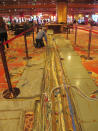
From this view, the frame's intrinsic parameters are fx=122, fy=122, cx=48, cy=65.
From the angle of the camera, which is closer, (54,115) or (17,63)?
(54,115)

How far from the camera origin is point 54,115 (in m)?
1.93

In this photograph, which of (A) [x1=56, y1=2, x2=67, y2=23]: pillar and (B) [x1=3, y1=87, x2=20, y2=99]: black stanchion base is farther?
(A) [x1=56, y1=2, x2=67, y2=23]: pillar

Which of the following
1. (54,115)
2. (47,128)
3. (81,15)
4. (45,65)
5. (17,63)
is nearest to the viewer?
(47,128)

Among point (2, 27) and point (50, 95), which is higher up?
point (2, 27)

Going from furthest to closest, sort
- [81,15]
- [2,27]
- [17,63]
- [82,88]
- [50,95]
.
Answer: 1. [81,15]
2. [2,27]
3. [17,63]
4. [82,88]
5. [50,95]

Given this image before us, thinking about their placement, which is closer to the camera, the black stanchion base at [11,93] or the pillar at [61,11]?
the black stanchion base at [11,93]

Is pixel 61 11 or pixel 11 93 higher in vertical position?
pixel 61 11

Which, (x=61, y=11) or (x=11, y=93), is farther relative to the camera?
(x=61, y=11)

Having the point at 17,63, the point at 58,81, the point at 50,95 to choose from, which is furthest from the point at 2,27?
the point at 50,95

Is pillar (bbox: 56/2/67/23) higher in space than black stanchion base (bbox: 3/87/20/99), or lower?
higher

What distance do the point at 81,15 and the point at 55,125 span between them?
114 ft

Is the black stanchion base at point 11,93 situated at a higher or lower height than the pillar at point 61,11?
lower

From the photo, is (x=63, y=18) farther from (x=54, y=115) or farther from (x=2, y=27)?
(x=54, y=115)

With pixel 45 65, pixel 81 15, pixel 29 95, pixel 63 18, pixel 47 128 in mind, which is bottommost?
pixel 47 128
